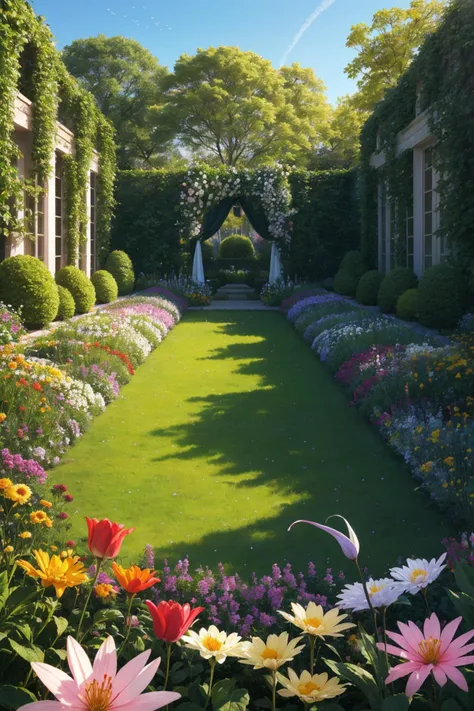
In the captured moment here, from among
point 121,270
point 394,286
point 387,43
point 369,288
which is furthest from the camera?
point 387,43

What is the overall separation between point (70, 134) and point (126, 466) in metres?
11.1

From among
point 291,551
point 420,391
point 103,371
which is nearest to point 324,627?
point 291,551

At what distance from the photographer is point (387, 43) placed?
21469 mm

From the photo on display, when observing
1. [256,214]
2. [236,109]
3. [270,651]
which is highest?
[236,109]

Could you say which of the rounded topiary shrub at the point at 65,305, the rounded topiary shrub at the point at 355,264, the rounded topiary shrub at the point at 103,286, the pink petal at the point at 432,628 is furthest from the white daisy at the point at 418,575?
the rounded topiary shrub at the point at 355,264

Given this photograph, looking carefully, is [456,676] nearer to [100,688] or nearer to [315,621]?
[315,621]

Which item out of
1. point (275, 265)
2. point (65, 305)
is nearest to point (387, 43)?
point (275, 265)

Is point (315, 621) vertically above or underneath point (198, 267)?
underneath

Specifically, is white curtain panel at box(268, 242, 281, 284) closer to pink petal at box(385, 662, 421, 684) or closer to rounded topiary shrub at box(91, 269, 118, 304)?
rounded topiary shrub at box(91, 269, 118, 304)

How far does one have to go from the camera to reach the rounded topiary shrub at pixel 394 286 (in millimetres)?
11648

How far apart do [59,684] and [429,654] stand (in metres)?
0.56

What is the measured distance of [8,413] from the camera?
4062mm

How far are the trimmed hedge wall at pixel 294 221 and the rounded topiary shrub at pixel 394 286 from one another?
6.09 meters

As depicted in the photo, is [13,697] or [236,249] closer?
[13,697]
